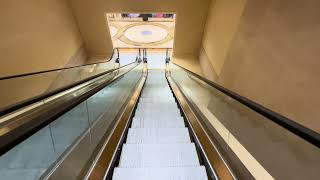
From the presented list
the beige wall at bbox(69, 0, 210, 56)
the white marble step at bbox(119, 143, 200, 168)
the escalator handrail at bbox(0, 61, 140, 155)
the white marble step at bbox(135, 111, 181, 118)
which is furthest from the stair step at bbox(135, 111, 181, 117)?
the beige wall at bbox(69, 0, 210, 56)

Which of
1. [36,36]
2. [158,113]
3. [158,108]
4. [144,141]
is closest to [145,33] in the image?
[36,36]

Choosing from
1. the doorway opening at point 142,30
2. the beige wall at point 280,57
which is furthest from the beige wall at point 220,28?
the doorway opening at point 142,30

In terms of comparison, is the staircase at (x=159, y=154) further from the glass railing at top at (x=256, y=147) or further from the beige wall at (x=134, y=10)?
the beige wall at (x=134, y=10)

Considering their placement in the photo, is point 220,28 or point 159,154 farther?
point 220,28

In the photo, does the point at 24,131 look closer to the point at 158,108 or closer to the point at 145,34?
the point at 158,108

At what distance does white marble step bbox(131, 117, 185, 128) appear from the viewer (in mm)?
3445

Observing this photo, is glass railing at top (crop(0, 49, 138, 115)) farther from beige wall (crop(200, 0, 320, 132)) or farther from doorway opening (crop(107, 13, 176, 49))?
doorway opening (crop(107, 13, 176, 49))

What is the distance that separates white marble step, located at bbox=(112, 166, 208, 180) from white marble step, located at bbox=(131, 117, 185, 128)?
1.29 metres

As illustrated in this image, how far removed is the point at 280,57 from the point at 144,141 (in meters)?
2.38

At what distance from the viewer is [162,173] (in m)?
2.10

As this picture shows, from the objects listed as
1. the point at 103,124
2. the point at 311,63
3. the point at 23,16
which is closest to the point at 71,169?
the point at 103,124

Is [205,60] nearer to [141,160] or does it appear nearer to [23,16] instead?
[23,16]

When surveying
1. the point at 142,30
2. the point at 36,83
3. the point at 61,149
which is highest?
the point at 142,30

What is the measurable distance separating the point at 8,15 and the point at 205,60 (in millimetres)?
6567
